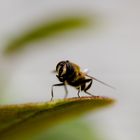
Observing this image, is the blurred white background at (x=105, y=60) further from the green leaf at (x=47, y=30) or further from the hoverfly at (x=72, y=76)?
the green leaf at (x=47, y=30)

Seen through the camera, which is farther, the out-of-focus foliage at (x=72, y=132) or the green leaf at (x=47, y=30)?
the green leaf at (x=47, y=30)

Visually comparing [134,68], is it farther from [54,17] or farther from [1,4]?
[54,17]

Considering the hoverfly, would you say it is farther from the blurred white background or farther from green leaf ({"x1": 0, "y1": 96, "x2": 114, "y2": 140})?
green leaf ({"x1": 0, "y1": 96, "x2": 114, "y2": 140})

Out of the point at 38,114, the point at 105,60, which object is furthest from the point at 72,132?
the point at 105,60

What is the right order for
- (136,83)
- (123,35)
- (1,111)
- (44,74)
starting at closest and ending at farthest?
(1,111), (44,74), (136,83), (123,35)

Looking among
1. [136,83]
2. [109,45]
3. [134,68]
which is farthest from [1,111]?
[109,45]

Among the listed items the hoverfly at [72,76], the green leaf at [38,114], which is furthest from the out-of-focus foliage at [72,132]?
the green leaf at [38,114]

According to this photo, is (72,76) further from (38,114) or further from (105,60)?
(105,60)
